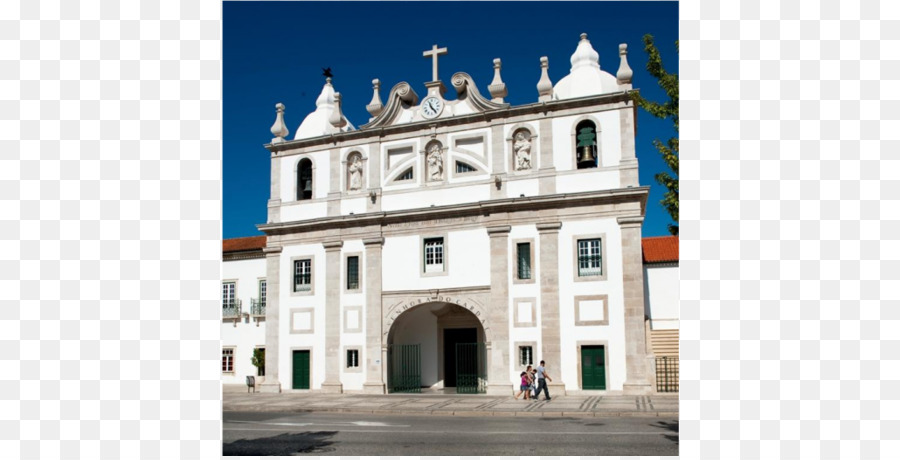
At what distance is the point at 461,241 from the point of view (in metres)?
26.1

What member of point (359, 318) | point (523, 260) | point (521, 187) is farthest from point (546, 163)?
point (359, 318)

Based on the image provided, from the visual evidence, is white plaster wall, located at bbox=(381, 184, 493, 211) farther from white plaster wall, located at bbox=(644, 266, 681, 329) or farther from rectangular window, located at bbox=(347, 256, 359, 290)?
white plaster wall, located at bbox=(644, 266, 681, 329)

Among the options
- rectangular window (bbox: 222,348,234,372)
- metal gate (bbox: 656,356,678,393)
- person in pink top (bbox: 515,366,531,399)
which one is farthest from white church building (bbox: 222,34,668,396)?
rectangular window (bbox: 222,348,234,372)

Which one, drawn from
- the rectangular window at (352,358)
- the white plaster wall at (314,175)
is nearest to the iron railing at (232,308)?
the white plaster wall at (314,175)

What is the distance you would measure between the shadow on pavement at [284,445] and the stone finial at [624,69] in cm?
1624

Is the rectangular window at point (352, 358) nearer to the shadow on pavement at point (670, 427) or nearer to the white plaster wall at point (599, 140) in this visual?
the white plaster wall at point (599, 140)

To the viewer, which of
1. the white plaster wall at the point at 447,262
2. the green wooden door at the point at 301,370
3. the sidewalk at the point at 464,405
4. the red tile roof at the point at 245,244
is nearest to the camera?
the sidewalk at the point at 464,405

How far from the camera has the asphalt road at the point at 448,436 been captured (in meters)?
11.6

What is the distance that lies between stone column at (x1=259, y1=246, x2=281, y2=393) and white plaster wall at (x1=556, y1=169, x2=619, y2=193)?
11.4 meters

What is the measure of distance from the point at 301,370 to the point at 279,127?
10027mm

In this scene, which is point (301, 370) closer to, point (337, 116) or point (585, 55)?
point (337, 116)
